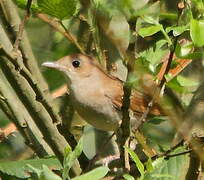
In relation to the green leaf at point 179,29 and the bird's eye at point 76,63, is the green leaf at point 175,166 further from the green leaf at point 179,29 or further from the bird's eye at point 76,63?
the bird's eye at point 76,63

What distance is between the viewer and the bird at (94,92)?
4.29 m

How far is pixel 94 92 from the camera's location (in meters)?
4.63

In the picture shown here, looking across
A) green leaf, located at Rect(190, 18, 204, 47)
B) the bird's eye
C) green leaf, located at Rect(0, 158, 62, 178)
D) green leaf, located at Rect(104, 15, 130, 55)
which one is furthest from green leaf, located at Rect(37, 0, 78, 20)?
the bird's eye

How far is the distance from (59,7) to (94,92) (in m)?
1.53

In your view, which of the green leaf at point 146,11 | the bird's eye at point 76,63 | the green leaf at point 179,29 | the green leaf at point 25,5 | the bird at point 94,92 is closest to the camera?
the green leaf at point 146,11

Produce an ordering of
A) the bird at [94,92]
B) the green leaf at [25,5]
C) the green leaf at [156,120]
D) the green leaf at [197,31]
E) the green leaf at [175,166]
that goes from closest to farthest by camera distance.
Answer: the green leaf at [197,31] < the green leaf at [175,166] < the green leaf at [25,5] < the green leaf at [156,120] < the bird at [94,92]

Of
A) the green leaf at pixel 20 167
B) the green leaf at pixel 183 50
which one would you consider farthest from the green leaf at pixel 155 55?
the green leaf at pixel 20 167

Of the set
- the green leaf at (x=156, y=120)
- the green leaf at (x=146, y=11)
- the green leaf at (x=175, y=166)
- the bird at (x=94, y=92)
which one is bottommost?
the bird at (x=94, y=92)

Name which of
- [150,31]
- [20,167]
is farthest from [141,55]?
[20,167]

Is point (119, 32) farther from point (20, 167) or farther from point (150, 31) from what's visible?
point (20, 167)

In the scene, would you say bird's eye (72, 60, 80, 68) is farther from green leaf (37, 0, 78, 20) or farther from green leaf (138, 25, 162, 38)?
green leaf (138, 25, 162, 38)

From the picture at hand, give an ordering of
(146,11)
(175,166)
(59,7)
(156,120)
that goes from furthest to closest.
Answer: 1. (156,120)
2. (175,166)
3. (59,7)
4. (146,11)

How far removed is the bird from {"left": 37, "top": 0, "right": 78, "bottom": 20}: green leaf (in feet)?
3.57

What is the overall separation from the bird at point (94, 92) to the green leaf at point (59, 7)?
3.57 feet
